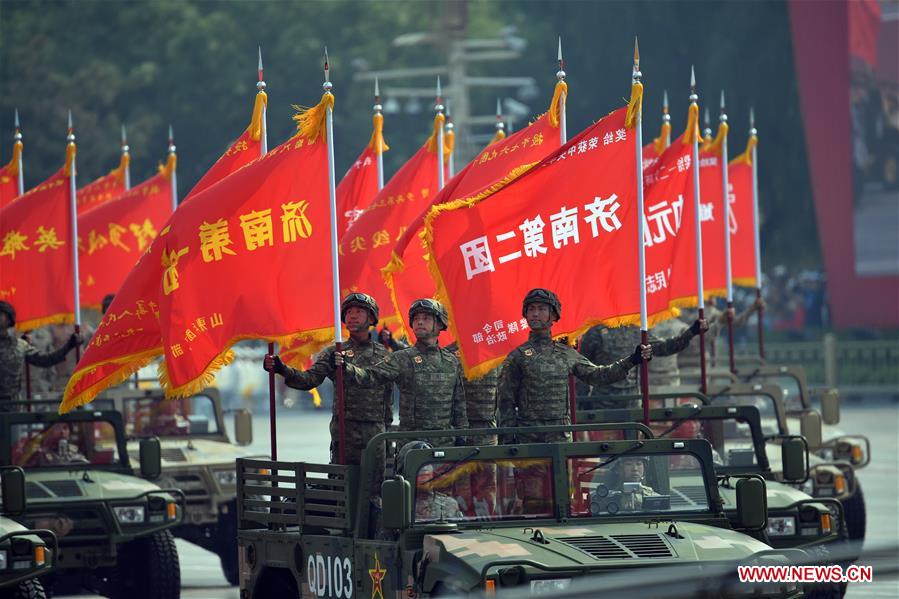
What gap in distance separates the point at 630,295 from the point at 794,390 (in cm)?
574

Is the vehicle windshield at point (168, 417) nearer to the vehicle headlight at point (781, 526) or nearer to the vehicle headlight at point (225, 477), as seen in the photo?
the vehicle headlight at point (225, 477)

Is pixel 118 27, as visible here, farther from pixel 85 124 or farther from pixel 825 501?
pixel 825 501

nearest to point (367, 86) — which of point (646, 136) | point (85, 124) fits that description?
point (85, 124)

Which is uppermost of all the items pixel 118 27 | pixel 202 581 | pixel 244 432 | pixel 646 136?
pixel 118 27

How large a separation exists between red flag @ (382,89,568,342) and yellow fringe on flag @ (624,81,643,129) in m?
0.94

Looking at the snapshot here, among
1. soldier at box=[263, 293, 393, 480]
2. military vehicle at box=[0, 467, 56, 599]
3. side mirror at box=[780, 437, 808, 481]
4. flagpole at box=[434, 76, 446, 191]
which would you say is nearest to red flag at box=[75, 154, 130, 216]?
flagpole at box=[434, 76, 446, 191]

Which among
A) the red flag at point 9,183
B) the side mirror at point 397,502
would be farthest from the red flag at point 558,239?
the red flag at point 9,183

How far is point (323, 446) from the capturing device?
31.3 meters

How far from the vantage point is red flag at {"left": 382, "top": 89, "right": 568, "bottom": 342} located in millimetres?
14953

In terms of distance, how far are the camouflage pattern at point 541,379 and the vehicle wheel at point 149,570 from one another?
357 centimetres

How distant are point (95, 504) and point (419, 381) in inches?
147

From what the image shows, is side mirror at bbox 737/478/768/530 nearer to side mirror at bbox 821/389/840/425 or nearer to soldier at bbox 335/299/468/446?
soldier at bbox 335/299/468/446

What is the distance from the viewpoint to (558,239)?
13898mm

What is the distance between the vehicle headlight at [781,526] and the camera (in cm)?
1362
